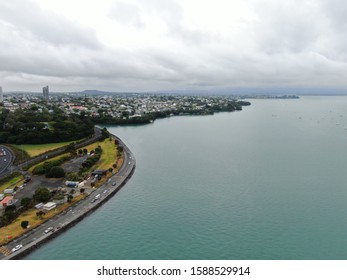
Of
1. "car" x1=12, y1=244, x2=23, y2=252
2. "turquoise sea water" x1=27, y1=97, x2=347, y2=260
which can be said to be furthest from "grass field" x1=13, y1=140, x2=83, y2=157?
"car" x1=12, y1=244, x2=23, y2=252

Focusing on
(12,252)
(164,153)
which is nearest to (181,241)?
(12,252)

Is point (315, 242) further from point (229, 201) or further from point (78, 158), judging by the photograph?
point (78, 158)

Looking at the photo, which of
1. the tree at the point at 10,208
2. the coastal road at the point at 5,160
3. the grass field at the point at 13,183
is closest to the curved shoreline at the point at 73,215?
the tree at the point at 10,208

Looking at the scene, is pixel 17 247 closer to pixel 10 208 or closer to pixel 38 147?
pixel 10 208

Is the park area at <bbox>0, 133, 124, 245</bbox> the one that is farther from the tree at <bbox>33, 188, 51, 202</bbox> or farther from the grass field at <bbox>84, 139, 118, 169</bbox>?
the tree at <bbox>33, 188, 51, 202</bbox>

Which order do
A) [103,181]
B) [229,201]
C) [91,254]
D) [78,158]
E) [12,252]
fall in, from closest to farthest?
[12,252] → [91,254] → [229,201] → [103,181] → [78,158]

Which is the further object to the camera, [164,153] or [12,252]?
[164,153]

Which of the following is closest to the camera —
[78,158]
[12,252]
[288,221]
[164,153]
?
[12,252]
